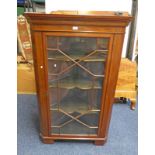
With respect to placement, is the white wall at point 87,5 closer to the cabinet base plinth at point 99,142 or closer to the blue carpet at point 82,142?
the blue carpet at point 82,142

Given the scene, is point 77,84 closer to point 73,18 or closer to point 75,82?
point 75,82

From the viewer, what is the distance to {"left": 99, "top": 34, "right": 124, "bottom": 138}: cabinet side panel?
1338 mm

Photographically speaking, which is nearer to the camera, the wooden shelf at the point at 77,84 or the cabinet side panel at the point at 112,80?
the cabinet side panel at the point at 112,80

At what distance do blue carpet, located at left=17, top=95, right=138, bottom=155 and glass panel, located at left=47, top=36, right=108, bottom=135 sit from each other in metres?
0.12

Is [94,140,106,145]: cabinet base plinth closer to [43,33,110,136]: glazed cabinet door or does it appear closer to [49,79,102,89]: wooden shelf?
[43,33,110,136]: glazed cabinet door

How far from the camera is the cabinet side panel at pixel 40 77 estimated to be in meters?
1.33

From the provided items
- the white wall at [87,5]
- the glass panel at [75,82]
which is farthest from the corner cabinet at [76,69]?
the white wall at [87,5]

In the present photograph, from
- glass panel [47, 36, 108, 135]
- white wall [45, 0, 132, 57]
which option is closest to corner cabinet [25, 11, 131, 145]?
glass panel [47, 36, 108, 135]

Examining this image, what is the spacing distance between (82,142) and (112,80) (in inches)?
24.4

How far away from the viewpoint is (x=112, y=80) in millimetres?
1448

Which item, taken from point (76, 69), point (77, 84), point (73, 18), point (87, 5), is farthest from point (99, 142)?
point (87, 5)
